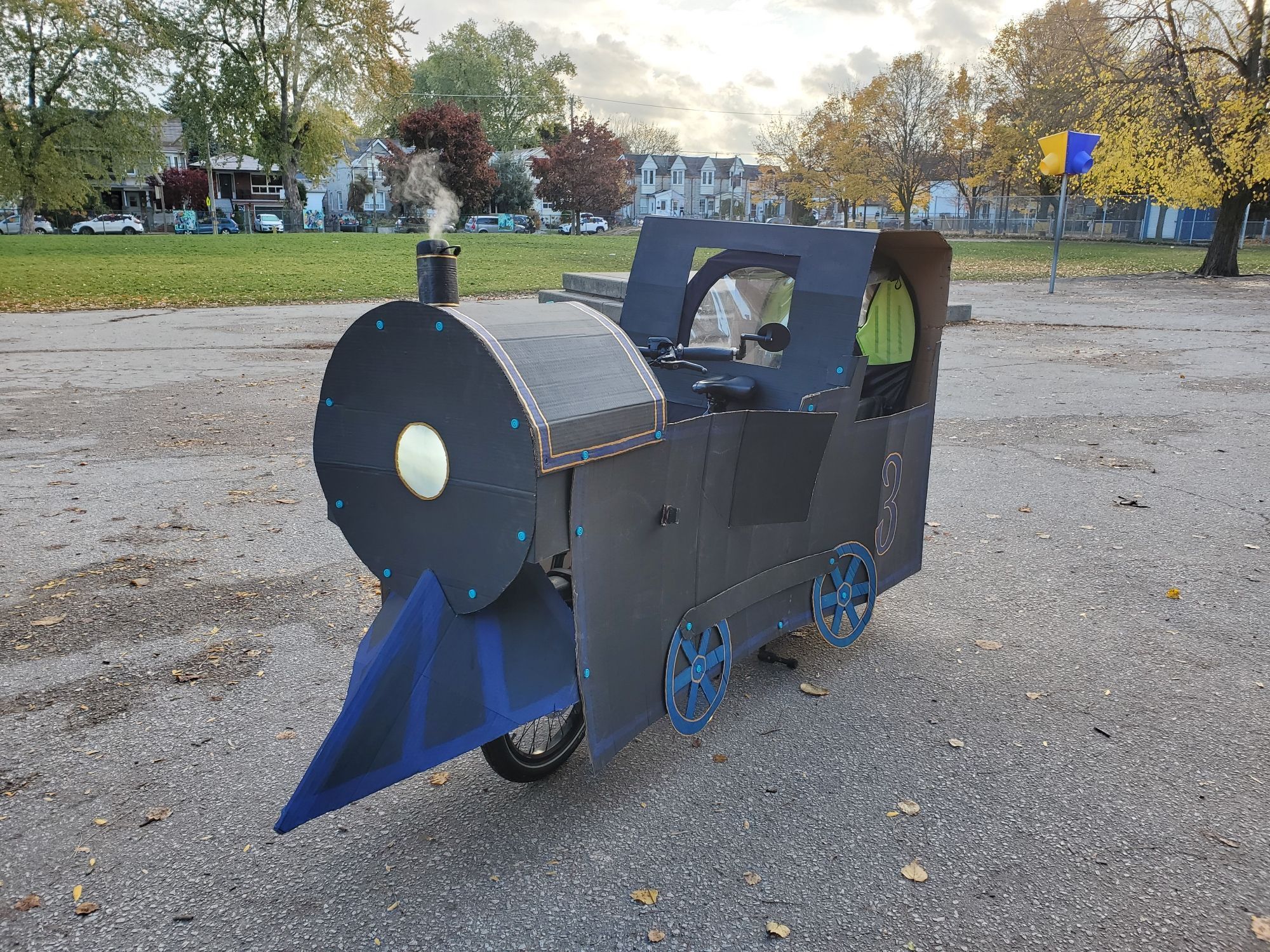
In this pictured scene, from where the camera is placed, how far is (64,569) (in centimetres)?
465

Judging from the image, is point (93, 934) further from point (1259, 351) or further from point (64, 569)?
point (1259, 351)

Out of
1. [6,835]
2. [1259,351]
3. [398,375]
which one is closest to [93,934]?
[6,835]

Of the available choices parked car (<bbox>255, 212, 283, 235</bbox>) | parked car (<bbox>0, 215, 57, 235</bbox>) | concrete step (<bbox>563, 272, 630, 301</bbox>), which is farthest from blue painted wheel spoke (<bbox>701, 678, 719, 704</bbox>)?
parked car (<bbox>0, 215, 57, 235</bbox>)

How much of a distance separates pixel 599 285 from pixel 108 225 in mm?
57838

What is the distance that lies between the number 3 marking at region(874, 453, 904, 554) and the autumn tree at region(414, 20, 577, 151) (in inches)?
3560

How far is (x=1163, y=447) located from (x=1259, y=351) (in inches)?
252

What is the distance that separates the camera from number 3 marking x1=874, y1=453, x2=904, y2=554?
3893 mm

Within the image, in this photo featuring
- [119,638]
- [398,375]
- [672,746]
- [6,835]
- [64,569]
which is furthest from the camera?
[64,569]

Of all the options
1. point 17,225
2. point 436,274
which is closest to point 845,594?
point 436,274

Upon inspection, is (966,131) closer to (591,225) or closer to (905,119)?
(905,119)

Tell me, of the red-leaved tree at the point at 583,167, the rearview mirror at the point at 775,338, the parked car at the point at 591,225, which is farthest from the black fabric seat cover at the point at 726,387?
the parked car at the point at 591,225

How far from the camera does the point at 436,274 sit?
2.63m

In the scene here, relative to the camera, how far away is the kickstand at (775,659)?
12.6 ft

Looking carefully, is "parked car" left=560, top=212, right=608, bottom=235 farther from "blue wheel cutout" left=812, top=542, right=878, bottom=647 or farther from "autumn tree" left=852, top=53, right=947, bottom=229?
"blue wheel cutout" left=812, top=542, right=878, bottom=647
